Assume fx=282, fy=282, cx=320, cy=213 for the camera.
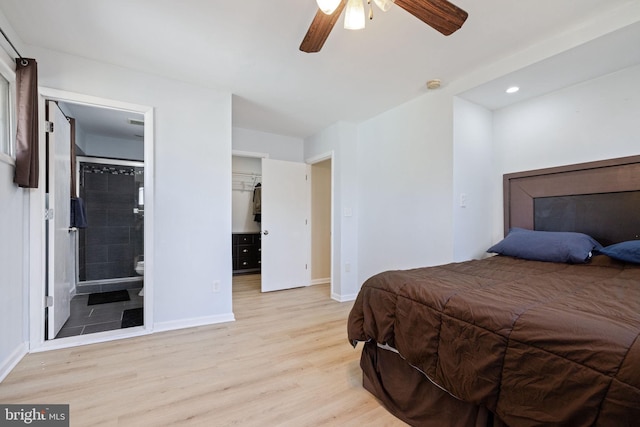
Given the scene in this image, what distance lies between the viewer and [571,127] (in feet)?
8.29

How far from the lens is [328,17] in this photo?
145 cm

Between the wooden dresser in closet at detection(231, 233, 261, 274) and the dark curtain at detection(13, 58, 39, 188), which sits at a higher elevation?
the dark curtain at detection(13, 58, 39, 188)

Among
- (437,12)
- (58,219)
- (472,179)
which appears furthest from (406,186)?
(58,219)

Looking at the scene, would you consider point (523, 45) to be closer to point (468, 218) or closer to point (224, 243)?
point (468, 218)

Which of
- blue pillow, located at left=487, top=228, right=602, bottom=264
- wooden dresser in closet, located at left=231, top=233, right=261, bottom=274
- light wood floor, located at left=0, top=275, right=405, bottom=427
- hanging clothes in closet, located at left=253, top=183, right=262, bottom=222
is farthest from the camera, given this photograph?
hanging clothes in closet, located at left=253, top=183, right=262, bottom=222

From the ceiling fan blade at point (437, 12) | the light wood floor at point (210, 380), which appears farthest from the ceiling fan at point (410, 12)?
the light wood floor at point (210, 380)

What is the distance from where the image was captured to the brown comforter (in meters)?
0.83

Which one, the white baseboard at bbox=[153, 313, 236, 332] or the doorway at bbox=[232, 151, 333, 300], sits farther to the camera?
the doorway at bbox=[232, 151, 333, 300]

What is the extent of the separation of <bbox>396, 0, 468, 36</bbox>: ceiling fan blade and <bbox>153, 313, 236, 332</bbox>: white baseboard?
2.95 m

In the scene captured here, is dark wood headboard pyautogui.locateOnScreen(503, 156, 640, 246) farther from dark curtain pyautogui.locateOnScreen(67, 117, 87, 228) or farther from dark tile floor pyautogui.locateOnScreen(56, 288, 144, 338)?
dark curtain pyautogui.locateOnScreen(67, 117, 87, 228)

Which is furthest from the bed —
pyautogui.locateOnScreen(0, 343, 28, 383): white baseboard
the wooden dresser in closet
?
the wooden dresser in closet

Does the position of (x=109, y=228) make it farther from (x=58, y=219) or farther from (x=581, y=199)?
(x=581, y=199)

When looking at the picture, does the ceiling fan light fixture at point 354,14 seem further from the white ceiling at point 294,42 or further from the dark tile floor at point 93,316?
the dark tile floor at point 93,316

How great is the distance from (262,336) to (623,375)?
7.67 feet
